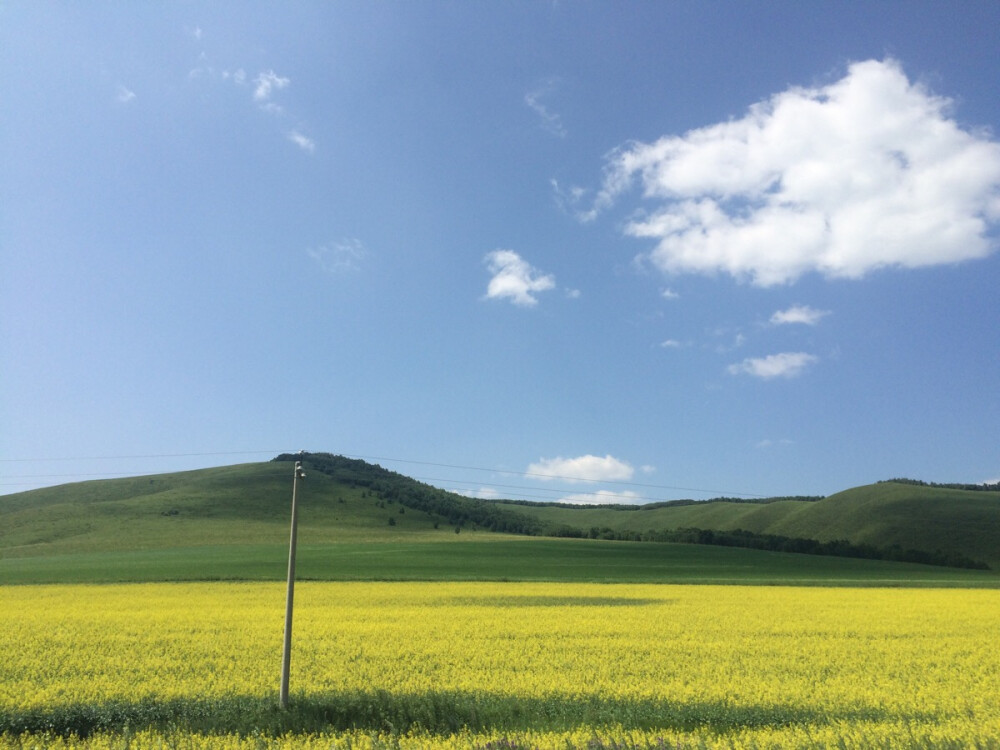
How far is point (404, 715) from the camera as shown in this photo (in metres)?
14.3

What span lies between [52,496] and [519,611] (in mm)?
148724

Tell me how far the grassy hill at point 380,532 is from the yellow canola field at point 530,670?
24542 millimetres

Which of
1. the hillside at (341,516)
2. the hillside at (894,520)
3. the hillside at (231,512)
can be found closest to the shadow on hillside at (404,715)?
the hillside at (341,516)

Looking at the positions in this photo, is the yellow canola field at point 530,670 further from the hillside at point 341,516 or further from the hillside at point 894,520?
the hillside at point 894,520

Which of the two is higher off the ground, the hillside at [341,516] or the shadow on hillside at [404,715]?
the shadow on hillside at [404,715]

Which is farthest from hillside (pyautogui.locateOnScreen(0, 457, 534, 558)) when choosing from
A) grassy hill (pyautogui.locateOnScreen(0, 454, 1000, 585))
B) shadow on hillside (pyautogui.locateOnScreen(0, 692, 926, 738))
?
shadow on hillside (pyautogui.locateOnScreen(0, 692, 926, 738))

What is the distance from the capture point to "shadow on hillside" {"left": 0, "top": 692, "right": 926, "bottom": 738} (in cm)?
1375

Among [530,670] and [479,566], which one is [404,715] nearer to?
[530,670]

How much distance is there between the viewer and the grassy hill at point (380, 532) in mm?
63000

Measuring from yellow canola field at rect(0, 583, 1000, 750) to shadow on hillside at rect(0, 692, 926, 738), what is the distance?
0.07 meters

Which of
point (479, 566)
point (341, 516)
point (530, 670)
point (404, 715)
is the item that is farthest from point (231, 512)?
point (404, 715)

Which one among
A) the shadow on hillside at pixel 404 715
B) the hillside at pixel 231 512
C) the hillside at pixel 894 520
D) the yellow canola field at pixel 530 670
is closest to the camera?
the yellow canola field at pixel 530 670

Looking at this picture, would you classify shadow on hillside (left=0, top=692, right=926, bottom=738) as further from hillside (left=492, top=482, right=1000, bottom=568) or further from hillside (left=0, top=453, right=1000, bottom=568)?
hillside (left=492, top=482, right=1000, bottom=568)

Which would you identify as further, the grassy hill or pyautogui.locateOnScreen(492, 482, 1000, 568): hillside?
pyautogui.locateOnScreen(492, 482, 1000, 568): hillside
